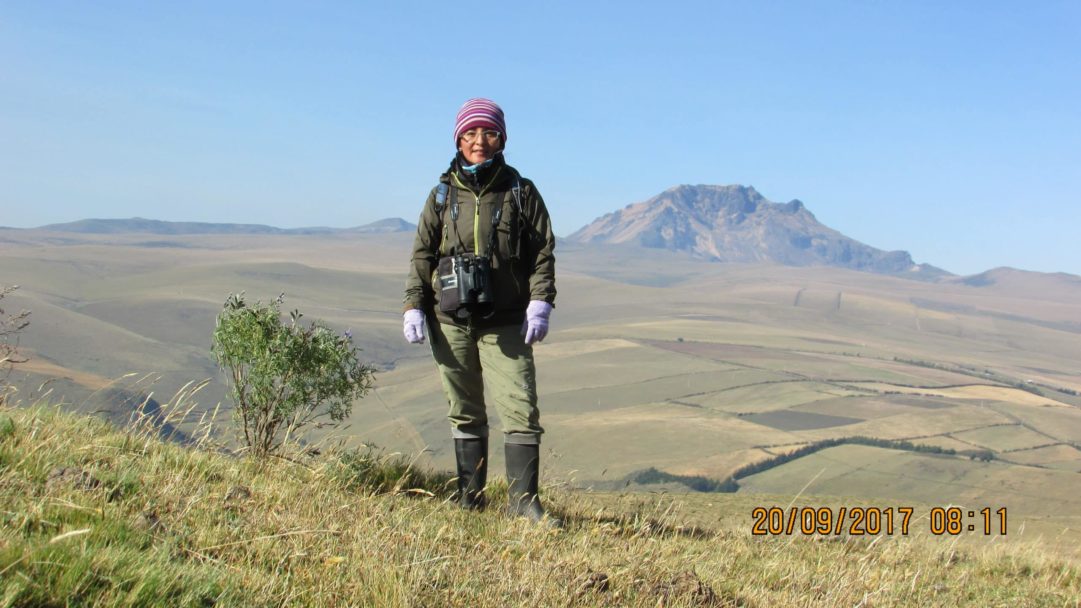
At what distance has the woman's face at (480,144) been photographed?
19.2 ft

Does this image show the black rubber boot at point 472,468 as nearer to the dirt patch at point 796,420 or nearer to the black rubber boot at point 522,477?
the black rubber boot at point 522,477

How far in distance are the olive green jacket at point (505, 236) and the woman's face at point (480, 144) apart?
91mm

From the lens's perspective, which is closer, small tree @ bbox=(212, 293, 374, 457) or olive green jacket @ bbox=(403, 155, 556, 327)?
olive green jacket @ bbox=(403, 155, 556, 327)

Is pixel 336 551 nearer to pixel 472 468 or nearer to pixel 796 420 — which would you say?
pixel 472 468

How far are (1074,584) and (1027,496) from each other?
72.3 m

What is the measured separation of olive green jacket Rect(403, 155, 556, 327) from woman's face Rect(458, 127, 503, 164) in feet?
0.30

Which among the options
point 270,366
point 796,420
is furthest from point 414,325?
point 796,420

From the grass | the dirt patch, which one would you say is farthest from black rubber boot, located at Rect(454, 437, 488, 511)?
the dirt patch

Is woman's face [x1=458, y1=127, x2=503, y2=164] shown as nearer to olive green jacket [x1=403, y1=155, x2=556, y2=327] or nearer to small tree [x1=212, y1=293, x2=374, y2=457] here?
olive green jacket [x1=403, y1=155, x2=556, y2=327]

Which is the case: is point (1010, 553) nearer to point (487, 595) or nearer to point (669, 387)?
point (487, 595)

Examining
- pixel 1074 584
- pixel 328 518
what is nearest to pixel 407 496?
pixel 328 518

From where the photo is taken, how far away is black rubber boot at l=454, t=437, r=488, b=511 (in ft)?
19.9

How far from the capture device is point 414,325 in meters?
5.95
